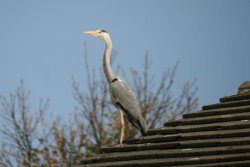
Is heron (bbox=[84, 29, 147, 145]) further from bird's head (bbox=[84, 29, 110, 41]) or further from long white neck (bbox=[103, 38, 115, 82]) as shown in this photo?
bird's head (bbox=[84, 29, 110, 41])

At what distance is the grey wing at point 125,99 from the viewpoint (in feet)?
46.3

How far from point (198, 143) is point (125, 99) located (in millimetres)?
5052

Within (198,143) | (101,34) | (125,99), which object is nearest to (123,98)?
(125,99)

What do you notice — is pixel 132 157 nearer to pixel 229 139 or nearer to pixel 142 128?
pixel 229 139

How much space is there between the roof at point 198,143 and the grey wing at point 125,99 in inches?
147

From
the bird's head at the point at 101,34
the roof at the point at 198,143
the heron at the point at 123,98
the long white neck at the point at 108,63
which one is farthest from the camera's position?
the bird's head at the point at 101,34

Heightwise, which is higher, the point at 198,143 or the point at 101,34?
the point at 101,34

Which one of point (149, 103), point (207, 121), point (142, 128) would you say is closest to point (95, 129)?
point (149, 103)

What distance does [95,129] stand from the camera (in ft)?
83.0

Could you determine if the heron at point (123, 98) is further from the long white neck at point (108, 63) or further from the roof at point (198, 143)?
the roof at point (198, 143)

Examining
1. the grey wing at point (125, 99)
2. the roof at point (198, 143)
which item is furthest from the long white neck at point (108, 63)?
the roof at point (198, 143)

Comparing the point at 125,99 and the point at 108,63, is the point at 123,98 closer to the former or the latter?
the point at 125,99

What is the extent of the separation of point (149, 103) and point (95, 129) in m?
2.00

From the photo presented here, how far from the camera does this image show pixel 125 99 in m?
14.3
